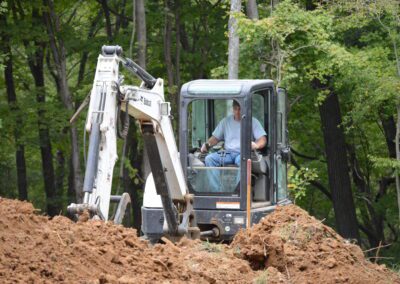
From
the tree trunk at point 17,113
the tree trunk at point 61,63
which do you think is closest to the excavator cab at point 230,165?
the tree trunk at point 61,63

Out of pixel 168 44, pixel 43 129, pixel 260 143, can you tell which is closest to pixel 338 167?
pixel 168 44

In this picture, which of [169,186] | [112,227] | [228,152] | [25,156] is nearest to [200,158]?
[228,152]

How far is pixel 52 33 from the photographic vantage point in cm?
2602

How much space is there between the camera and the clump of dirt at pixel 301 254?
30.9 ft

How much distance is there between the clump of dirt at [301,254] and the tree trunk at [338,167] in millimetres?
13960

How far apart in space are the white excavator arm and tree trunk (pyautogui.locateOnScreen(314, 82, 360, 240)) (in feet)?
40.6

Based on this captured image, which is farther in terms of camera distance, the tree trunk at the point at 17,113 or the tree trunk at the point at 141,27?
the tree trunk at the point at 17,113

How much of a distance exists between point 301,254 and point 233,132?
3681 millimetres

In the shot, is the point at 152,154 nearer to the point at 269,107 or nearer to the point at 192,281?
the point at 269,107

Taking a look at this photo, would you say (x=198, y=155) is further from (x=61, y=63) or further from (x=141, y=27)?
(x=61, y=63)

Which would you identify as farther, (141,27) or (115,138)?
(141,27)

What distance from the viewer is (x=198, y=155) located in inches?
540

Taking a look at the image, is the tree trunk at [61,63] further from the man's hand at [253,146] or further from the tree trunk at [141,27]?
the man's hand at [253,146]

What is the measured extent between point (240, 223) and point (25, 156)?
742 inches
